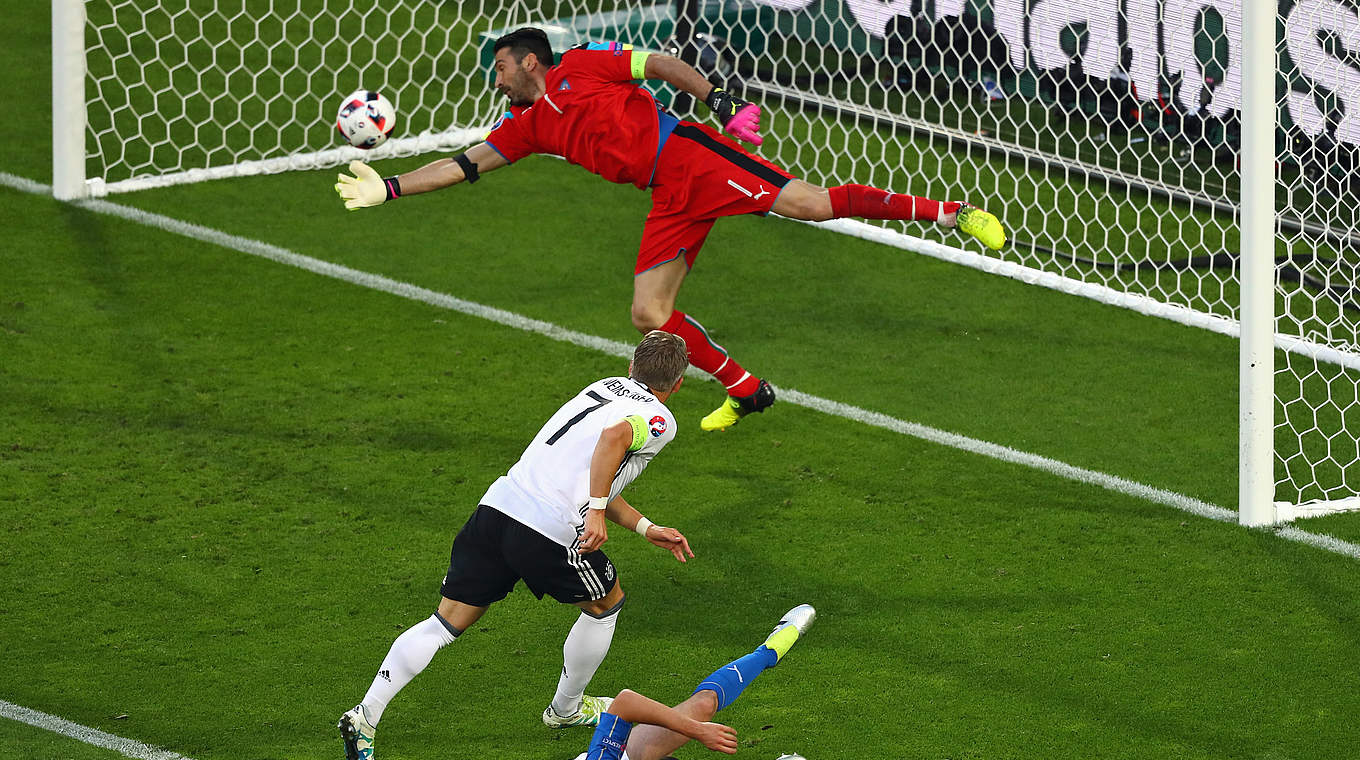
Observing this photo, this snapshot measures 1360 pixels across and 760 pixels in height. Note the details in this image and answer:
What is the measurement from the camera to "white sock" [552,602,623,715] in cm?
510

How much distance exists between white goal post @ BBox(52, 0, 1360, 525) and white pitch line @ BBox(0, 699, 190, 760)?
4191mm

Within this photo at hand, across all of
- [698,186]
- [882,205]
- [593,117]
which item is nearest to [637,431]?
[882,205]

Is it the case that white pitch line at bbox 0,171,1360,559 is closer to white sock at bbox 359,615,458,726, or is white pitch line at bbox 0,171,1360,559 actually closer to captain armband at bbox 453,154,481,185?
captain armband at bbox 453,154,481,185

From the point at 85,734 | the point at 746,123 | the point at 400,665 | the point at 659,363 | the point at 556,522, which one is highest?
the point at 746,123

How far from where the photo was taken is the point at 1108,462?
24.5 feet

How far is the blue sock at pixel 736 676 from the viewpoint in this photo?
15.7ft

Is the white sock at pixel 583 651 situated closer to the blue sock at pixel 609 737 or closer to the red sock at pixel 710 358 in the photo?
the blue sock at pixel 609 737

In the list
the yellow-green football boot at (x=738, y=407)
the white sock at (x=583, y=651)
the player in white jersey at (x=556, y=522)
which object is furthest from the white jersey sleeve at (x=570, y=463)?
the yellow-green football boot at (x=738, y=407)

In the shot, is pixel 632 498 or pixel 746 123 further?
pixel 632 498

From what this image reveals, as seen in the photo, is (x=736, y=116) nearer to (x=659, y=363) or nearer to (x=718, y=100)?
(x=718, y=100)

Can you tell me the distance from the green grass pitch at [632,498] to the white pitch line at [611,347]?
10 cm

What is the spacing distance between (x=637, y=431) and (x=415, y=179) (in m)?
2.57

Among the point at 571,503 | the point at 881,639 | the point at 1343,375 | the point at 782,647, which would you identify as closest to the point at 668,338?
the point at 571,503

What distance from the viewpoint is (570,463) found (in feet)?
16.1
